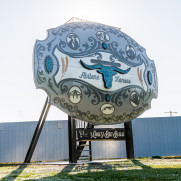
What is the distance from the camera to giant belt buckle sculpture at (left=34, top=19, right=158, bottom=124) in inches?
317

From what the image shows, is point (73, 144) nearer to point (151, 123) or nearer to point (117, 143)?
point (117, 143)

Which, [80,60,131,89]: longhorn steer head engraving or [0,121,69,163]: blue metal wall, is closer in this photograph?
[80,60,131,89]: longhorn steer head engraving

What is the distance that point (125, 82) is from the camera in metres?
9.27

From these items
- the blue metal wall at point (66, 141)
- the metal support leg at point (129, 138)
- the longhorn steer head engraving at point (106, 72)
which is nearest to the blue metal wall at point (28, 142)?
the blue metal wall at point (66, 141)

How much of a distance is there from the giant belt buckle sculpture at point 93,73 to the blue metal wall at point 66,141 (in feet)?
24.8

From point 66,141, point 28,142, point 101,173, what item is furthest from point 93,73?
point 28,142

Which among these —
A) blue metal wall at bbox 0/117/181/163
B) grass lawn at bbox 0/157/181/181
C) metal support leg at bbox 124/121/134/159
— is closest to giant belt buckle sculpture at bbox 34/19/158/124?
metal support leg at bbox 124/121/134/159

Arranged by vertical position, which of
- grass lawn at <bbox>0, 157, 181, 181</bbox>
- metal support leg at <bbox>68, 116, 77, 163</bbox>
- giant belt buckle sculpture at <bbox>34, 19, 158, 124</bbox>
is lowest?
grass lawn at <bbox>0, 157, 181, 181</bbox>

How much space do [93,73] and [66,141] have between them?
890cm

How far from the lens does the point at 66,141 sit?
1653cm

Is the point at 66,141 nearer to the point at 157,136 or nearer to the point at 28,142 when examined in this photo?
the point at 28,142

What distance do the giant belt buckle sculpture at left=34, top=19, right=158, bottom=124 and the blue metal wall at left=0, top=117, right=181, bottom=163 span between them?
756 centimetres

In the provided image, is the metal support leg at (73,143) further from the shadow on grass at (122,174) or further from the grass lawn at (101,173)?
the shadow on grass at (122,174)

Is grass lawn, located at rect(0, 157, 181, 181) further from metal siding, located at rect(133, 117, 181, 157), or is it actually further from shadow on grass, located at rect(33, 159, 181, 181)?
metal siding, located at rect(133, 117, 181, 157)
